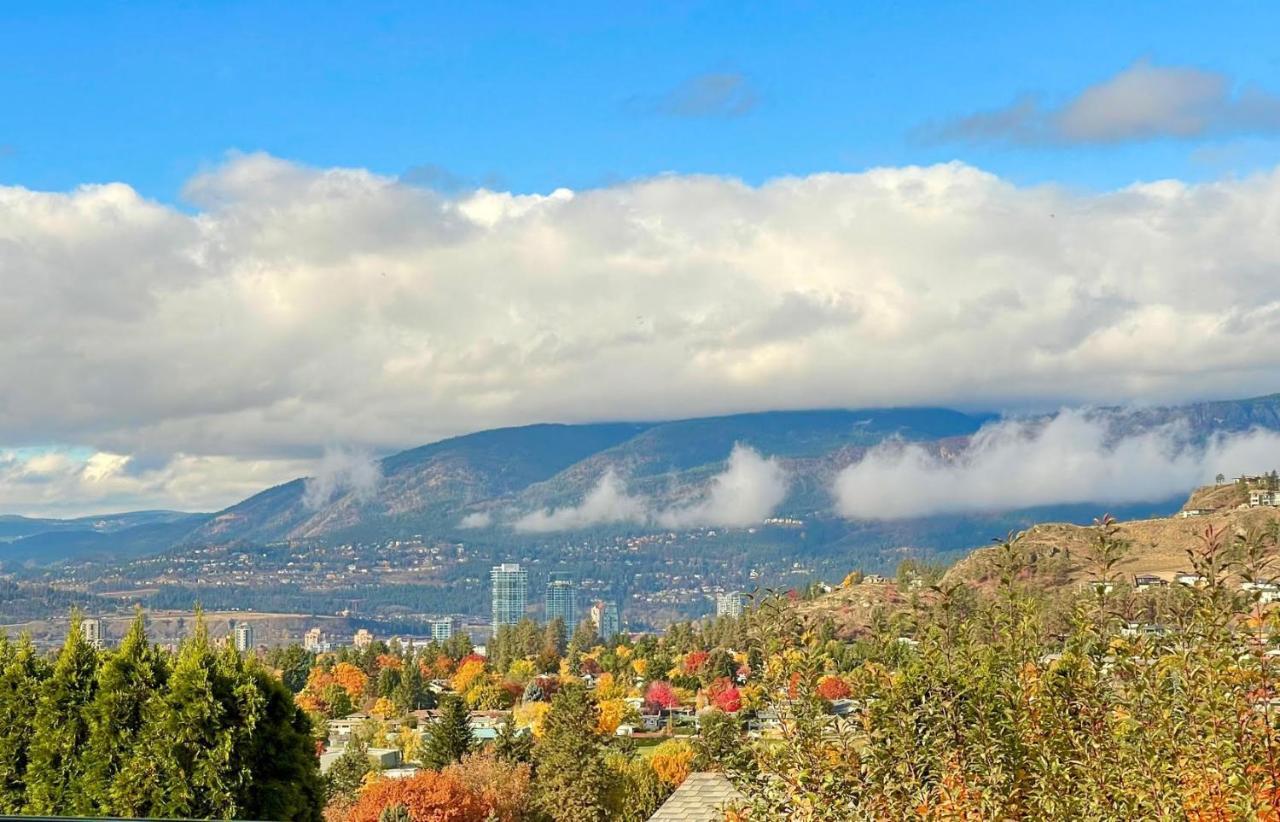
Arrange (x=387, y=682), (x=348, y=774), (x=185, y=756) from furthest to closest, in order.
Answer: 1. (x=387, y=682)
2. (x=348, y=774)
3. (x=185, y=756)

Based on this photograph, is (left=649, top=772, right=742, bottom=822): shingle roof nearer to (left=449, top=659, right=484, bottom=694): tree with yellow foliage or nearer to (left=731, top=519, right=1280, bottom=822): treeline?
(left=731, top=519, right=1280, bottom=822): treeline

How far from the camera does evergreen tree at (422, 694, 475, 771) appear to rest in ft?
153

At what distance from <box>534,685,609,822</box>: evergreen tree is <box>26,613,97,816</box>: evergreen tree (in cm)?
2359

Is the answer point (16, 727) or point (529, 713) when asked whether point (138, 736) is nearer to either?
point (16, 727)

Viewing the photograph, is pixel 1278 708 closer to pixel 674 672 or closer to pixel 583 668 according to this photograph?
pixel 674 672

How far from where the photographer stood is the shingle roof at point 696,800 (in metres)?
25.9

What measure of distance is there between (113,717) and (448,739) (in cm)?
3071

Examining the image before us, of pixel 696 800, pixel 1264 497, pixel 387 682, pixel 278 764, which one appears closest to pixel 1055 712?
pixel 278 764

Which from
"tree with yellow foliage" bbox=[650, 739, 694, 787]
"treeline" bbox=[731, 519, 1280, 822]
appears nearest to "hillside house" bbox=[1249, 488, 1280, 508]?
"tree with yellow foliage" bbox=[650, 739, 694, 787]

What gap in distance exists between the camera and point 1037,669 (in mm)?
9148

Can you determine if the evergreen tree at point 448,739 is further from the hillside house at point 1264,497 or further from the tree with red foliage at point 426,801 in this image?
the hillside house at point 1264,497

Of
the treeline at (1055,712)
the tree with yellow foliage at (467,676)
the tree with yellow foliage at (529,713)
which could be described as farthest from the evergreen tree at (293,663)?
the treeline at (1055,712)

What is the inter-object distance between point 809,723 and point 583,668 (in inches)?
4595

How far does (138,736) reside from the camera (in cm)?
1725
